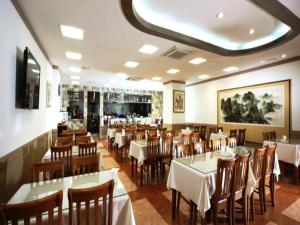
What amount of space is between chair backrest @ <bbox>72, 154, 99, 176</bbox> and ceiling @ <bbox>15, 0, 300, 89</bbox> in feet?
7.00

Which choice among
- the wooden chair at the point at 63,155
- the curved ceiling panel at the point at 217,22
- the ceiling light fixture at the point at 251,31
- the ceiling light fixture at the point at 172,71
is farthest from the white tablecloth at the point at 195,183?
the ceiling light fixture at the point at 172,71

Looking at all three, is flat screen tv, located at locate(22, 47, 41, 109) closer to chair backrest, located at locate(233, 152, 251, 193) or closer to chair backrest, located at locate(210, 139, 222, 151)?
chair backrest, located at locate(233, 152, 251, 193)

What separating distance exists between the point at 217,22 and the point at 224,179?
2.91 metres

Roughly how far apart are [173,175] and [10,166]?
82.6 inches

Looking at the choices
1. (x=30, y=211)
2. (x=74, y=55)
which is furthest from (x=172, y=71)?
(x=30, y=211)

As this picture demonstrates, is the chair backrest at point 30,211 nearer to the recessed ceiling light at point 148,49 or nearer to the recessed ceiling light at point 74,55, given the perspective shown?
the recessed ceiling light at point 148,49

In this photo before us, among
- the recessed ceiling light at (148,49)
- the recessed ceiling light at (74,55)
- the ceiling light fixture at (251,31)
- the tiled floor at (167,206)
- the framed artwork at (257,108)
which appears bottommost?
the tiled floor at (167,206)

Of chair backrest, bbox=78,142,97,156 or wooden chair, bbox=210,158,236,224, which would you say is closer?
wooden chair, bbox=210,158,236,224

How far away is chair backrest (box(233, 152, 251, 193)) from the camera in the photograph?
78.3 inches

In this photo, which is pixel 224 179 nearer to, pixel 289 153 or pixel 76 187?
pixel 76 187

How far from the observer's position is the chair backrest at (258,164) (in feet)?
7.46

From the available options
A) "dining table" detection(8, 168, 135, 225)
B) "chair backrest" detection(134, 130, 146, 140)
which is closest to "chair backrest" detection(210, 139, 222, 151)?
"chair backrest" detection(134, 130, 146, 140)

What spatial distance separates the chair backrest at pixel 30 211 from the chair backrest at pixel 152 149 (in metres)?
2.40

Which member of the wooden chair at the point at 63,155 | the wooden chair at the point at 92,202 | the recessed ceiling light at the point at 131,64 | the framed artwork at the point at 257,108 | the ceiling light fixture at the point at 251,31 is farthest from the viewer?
the recessed ceiling light at the point at 131,64
